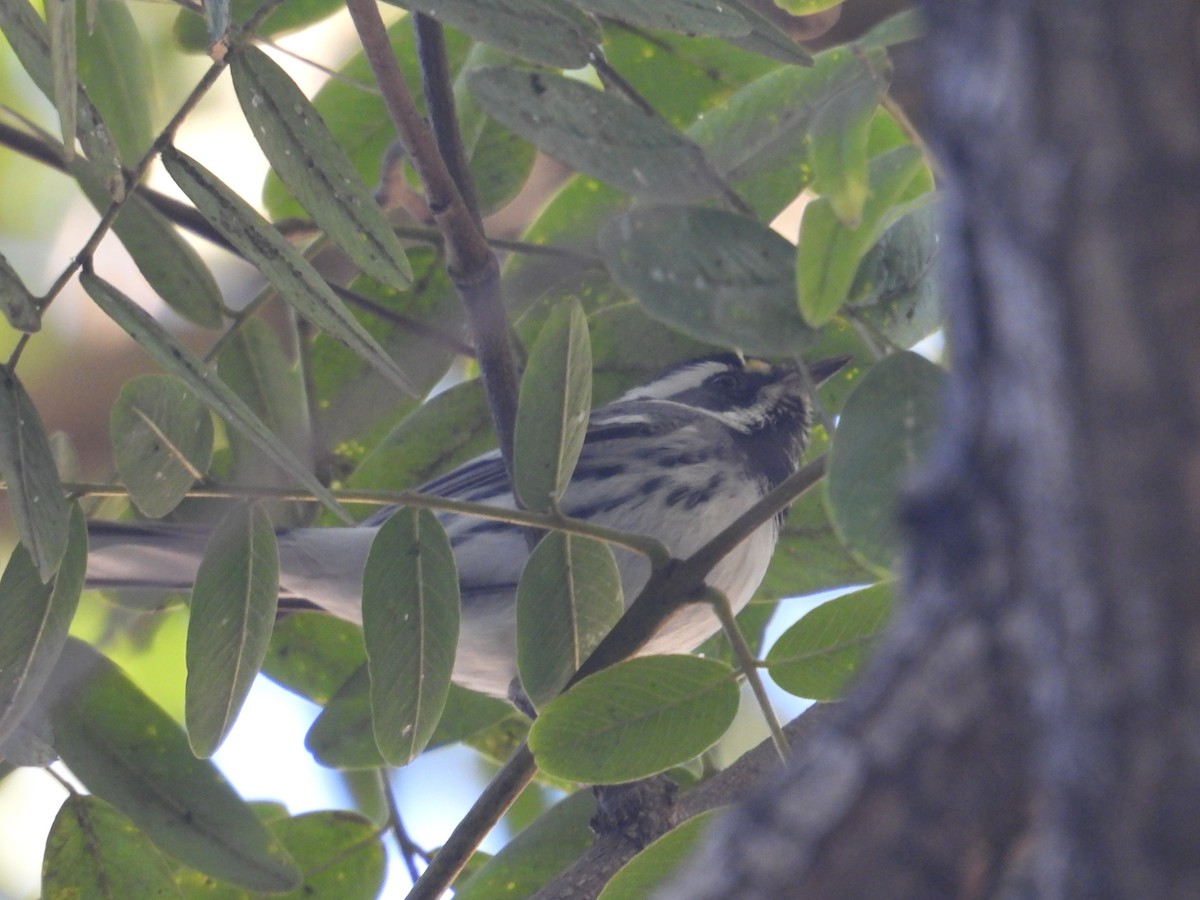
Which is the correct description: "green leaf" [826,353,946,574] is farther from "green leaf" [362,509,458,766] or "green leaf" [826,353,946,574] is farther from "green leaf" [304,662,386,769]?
"green leaf" [304,662,386,769]

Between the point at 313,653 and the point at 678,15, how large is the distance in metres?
1.47

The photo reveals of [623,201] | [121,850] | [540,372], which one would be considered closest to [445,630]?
[540,372]

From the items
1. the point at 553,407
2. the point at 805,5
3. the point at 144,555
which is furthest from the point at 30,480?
the point at 805,5

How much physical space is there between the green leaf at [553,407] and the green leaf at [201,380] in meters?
0.29

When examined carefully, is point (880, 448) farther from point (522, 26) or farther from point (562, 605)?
point (562, 605)

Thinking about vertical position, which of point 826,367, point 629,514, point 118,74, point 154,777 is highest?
point 118,74

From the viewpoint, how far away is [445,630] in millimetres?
1564

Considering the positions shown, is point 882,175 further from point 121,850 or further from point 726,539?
point 121,850

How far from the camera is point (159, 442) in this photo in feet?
4.94

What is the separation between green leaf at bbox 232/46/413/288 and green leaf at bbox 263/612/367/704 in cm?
114

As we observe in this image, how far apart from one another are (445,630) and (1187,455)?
108 centimetres

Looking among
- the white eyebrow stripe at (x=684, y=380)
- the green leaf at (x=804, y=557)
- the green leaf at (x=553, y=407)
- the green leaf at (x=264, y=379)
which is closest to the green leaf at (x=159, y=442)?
the green leaf at (x=553, y=407)

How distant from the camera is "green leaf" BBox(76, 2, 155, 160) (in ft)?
6.84

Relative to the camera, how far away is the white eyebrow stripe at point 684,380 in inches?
128
